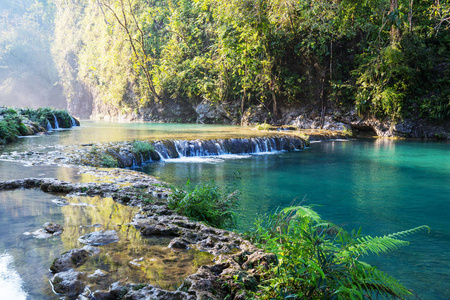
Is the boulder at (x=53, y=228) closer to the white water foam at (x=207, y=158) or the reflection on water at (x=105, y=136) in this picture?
the reflection on water at (x=105, y=136)

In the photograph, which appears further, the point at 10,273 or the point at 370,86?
the point at 370,86

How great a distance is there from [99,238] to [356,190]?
6594 mm

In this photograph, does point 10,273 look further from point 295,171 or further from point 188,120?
point 188,120

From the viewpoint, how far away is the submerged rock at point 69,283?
2150 mm

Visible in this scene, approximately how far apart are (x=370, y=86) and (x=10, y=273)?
20718mm

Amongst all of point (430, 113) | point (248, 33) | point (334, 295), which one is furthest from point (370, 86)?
point (334, 295)

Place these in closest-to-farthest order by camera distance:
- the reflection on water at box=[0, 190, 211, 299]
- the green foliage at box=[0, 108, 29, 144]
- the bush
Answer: the reflection on water at box=[0, 190, 211, 299] → the bush → the green foliage at box=[0, 108, 29, 144]

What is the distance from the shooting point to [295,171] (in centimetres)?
991

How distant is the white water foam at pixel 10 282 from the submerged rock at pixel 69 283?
197 millimetres

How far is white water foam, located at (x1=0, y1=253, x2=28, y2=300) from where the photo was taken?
2102 millimetres

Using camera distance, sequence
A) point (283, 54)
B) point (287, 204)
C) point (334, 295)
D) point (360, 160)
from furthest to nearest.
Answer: point (283, 54) < point (360, 160) < point (287, 204) < point (334, 295)

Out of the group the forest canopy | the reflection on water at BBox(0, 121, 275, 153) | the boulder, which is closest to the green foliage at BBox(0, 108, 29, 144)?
the reflection on water at BBox(0, 121, 275, 153)

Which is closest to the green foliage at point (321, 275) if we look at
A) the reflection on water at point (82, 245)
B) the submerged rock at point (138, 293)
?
the submerged rock at point (138, 293)

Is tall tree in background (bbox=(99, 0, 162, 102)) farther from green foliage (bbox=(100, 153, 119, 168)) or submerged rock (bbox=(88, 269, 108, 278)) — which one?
submerged rock (bbox=(88, 269, 108, 278))
